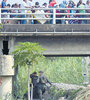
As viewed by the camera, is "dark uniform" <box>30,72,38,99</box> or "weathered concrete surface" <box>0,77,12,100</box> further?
"dark uniform" <box>30,72,38,99</box>

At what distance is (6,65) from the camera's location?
96.3 ft

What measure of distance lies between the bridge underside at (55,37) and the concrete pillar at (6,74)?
0.75 meters

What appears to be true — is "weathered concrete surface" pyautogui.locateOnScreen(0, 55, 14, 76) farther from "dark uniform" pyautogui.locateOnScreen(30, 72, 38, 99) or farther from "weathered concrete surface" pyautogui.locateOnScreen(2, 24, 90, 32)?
"dark uniform" pyautogui.locateOnScreen(30, 72, 38, 99)

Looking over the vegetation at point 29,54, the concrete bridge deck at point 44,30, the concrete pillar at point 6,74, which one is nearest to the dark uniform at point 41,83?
the concrete pillar at point 6,74

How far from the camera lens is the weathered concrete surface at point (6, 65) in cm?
2933

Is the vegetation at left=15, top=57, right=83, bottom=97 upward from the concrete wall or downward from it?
downward

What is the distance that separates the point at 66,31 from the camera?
29.6 metres

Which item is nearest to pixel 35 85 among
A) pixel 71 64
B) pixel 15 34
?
pixel 15 34

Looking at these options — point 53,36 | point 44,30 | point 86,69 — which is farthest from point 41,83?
point 86,69

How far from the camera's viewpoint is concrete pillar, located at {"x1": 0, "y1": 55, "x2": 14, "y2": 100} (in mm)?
29328

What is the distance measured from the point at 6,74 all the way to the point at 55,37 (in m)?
3.14

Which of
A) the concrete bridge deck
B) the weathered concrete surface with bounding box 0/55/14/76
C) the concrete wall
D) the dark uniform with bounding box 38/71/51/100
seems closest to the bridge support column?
the dark uniform with bounding box 38/71/51/100

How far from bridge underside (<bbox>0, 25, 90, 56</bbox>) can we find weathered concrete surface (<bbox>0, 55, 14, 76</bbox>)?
69cm

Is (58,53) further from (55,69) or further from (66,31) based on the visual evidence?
(55,69)
